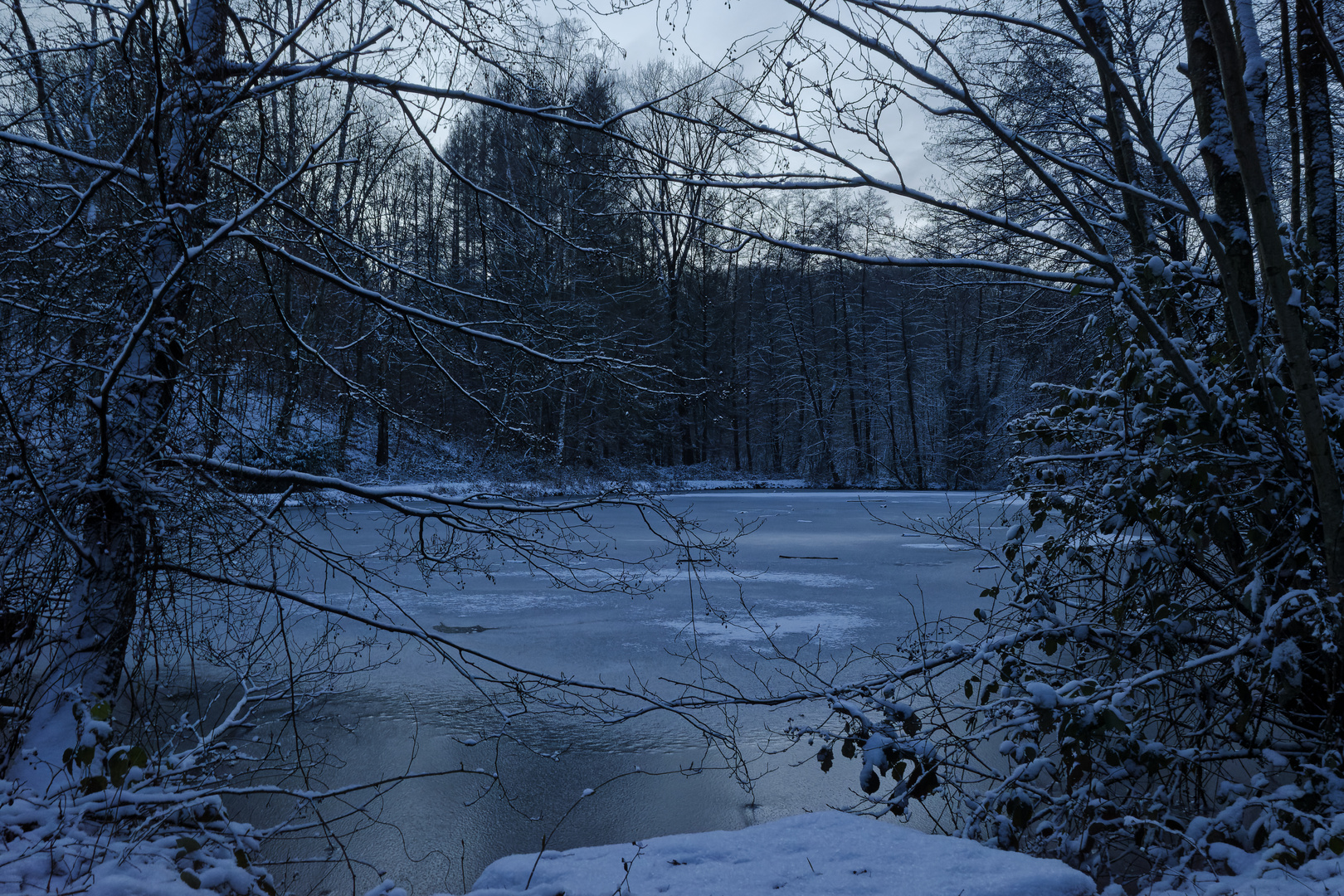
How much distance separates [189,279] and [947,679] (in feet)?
15.7

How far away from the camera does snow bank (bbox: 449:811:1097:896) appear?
2.05m

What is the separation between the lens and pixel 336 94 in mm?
3920

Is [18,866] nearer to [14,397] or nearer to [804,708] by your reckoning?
[14,397]

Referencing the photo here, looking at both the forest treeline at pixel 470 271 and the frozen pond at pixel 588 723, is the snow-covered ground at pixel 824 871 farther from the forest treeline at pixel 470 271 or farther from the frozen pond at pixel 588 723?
the forest treeline at pixel 470 271

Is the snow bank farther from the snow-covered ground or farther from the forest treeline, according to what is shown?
the forest treeline

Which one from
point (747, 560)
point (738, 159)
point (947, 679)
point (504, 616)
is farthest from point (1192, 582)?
point (747, 560)

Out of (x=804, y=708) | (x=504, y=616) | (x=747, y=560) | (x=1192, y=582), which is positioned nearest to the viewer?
(x=1192, y=582)

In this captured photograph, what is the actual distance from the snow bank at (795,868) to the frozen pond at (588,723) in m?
1.07

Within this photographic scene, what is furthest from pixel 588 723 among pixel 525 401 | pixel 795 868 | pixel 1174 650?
pixel 1174 650

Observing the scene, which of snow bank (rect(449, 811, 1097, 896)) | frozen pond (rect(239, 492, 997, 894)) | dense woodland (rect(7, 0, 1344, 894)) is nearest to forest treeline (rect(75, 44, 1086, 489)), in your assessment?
dense woodland (rect(7, 0, 1344, 894))

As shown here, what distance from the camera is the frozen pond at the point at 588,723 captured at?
11.6 feet

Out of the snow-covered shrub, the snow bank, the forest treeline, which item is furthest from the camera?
the forest treeline

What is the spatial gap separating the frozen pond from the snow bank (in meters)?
1.07

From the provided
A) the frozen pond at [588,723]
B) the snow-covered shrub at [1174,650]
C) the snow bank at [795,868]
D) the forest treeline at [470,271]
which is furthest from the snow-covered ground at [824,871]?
the forest treeline at [470,271]
